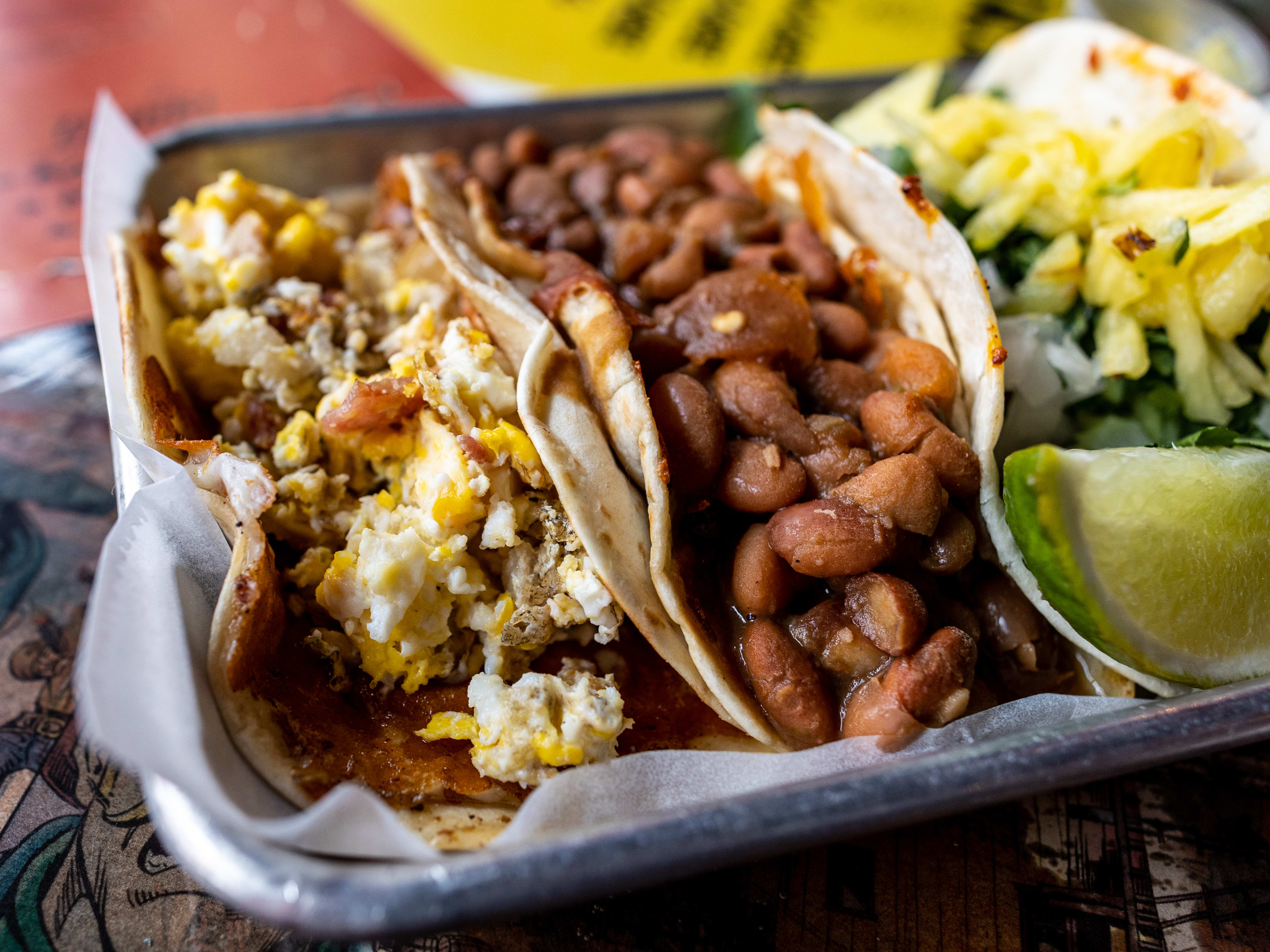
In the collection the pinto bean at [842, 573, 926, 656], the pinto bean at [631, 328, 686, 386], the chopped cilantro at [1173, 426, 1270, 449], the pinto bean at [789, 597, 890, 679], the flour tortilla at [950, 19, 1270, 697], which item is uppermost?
the flour tortilla at [950, 19, 1270, 697]

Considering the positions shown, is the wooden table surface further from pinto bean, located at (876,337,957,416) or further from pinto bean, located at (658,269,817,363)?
pinto bean, located at (658,269,817,363)

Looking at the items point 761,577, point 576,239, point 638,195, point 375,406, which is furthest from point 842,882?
point 638,195

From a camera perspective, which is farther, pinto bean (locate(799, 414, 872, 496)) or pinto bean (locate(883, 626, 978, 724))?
pinto bean (locate(799, 414, 872, 496))

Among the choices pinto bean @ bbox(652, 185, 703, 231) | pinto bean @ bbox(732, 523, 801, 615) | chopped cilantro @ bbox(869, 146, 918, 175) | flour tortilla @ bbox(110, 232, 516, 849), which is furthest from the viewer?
chopped cilantro @ bbox(869, 146, 918, 175)

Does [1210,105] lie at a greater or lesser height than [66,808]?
greater

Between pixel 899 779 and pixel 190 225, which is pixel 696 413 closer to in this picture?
pixel 899 779

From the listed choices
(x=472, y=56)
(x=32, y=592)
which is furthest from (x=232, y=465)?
(x=472, y=56)

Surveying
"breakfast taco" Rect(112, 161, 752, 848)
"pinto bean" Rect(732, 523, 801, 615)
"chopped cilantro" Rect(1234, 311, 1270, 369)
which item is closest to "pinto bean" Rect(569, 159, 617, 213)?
"breakfast taco" Rect(112, 161, 752, 848)
